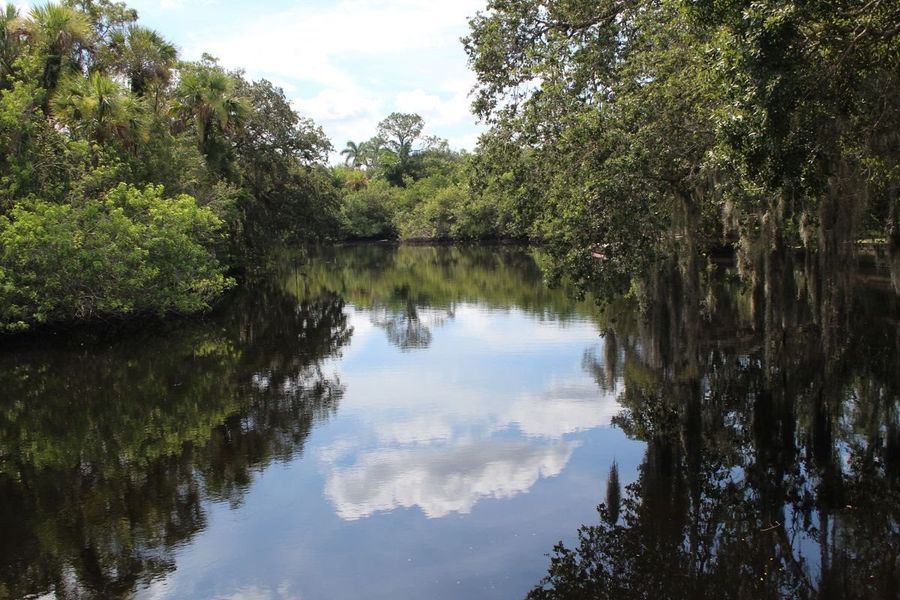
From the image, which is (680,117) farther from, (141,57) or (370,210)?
(370,210)

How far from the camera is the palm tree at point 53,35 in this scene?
2122 centimetres

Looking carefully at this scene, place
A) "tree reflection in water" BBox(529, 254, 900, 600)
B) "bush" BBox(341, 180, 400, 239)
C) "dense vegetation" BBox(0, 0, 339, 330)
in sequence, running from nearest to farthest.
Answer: "tree reflection in water" BBox(529, 254, 900, 600) → "dense vegetation" BBox(0, 0, 339, 330) → "bush" BBox(341, 180, 400, 239)

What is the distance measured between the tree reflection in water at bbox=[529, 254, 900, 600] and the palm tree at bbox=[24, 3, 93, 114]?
1727 centimetres

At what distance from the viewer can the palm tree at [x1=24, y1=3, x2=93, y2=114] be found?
2122 centimetres

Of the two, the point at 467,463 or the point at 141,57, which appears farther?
the point at 141,57

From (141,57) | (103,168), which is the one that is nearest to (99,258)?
(103,168)

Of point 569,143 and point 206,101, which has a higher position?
point 206,101

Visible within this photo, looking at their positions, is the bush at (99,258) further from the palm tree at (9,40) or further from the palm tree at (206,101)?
the palm tree at (206,101)

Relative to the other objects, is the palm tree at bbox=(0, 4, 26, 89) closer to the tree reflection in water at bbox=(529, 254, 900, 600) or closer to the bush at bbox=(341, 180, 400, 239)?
the tree reflection in water at bbox=(529, 254, 900, 600)

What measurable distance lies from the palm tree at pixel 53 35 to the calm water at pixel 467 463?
8.11m

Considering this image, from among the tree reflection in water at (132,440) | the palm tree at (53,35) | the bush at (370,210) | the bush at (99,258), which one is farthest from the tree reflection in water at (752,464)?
the bush at (370,210)

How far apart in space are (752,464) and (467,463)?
11.7 ft

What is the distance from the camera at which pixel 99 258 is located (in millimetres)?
17453

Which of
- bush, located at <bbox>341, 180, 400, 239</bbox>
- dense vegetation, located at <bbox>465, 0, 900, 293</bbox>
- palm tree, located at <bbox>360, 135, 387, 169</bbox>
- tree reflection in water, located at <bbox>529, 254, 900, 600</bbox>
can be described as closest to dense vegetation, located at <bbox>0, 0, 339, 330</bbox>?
dense vegetation, located at <bbox>465, 0, 900, 293</bbox>
